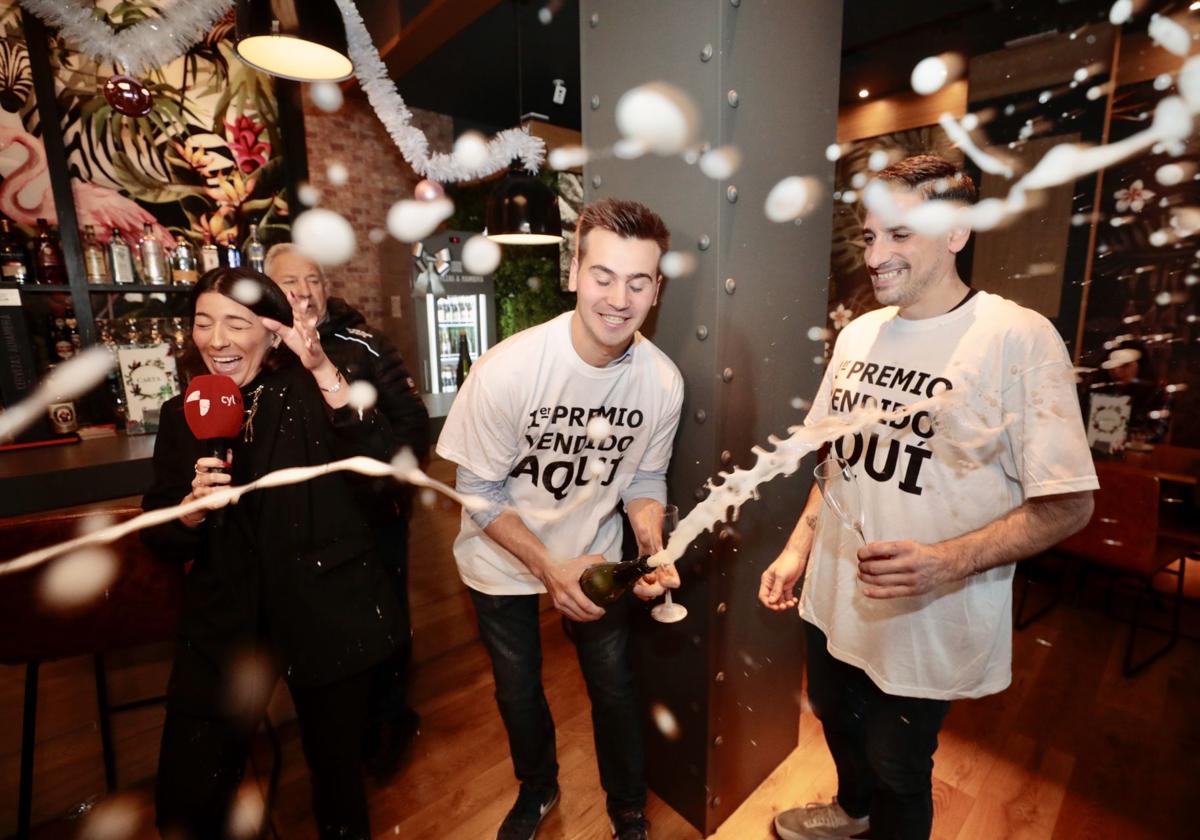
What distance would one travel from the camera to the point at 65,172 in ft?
8.70

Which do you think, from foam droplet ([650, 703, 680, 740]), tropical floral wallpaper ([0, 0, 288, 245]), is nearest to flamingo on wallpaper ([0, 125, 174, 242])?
tropical floral wallpaper ([0, 0, 288, 245])

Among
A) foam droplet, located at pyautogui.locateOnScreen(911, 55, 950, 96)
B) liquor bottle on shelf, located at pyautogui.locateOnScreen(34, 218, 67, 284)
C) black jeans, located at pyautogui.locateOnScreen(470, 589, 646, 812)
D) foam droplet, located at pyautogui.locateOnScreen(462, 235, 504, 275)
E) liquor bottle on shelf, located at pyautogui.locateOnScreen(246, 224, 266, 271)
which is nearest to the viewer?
black jeans, located at pyautogui.locateOnScreen(470, 589, 646, 812)

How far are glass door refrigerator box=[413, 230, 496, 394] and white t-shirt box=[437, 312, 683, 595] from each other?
4327mm

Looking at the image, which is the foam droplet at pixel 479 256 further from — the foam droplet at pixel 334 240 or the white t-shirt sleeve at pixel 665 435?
the white t-shirt sleeve at pixel 665 435

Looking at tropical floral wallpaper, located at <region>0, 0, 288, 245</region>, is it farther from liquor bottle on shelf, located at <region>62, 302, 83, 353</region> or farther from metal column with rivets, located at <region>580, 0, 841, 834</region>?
metal column with rivets, located at <region>580, 0, 841, 834</region>

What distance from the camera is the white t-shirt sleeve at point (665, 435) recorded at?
1400 mm

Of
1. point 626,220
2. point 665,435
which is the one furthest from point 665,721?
point 626,220

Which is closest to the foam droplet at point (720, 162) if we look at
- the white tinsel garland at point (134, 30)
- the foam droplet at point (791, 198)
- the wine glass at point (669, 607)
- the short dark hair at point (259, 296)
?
the foam droplet at point (791, 198)

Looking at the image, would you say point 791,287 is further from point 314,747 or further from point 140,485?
point 140,485

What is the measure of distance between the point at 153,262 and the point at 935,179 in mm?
3559

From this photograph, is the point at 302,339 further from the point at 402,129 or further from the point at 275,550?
the point at 402,129

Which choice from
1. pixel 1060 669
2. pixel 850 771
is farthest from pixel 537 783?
pixel 1060 669

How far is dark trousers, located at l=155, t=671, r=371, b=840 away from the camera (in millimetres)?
1171

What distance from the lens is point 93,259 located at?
2820 millimetres
